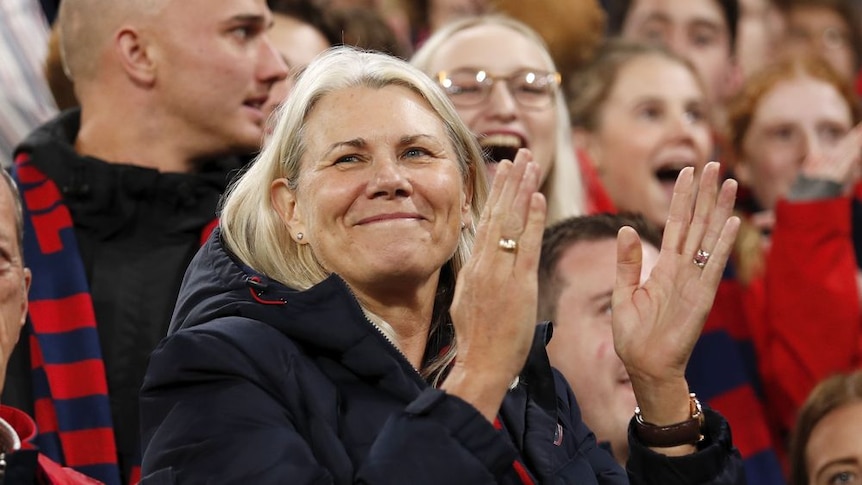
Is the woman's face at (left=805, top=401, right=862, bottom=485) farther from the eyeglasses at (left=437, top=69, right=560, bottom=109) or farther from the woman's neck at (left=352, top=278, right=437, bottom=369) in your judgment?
the woman's neck at (left=352, top=278, right=437, bottom=369)

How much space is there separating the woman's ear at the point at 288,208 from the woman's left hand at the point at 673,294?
55 centimetres

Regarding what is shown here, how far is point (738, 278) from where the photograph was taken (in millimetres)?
4527

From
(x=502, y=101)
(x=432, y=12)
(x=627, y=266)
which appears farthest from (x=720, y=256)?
(x=432, y=12)

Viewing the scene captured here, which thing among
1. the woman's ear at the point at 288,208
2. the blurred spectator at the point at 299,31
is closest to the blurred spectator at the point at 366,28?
the blurred spectator at the point at 299,31

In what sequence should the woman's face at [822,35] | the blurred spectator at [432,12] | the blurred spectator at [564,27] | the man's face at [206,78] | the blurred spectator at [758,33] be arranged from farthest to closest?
the blurred spectator at [758,33], the woman's face at [822,35], the blurred spectator at [432,12], the blurred spectator at [564,27], the man's face at [206,78]

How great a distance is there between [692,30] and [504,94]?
1.66 metres

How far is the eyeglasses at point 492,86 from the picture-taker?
4.07m

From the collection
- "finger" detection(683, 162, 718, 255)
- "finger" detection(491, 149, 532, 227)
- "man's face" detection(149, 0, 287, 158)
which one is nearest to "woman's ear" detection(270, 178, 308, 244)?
"finger" detection(491, 149, 532, 227)

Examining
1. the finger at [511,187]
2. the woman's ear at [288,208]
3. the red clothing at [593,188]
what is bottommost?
the red clothing at [593,188]

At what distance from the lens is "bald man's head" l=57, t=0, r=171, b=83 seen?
3.75m

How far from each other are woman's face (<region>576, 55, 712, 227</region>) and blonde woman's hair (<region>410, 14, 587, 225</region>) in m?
0.32

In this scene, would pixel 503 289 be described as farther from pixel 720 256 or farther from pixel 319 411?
pixel 720 256

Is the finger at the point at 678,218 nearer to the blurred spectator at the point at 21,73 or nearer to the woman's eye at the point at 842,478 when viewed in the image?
the woman's eye at the point at 842,478

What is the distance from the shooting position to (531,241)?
2.27m
